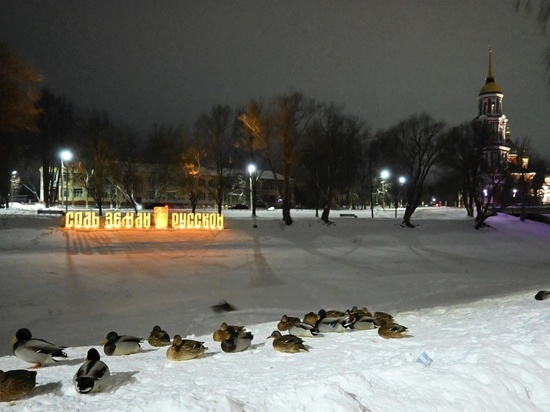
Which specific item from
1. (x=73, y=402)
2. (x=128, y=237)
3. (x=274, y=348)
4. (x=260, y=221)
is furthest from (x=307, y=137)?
(x=73, y=402)

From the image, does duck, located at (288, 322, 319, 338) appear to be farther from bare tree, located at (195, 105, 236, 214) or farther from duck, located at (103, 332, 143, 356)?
bare tree, located at (195, 105, 236, 214)

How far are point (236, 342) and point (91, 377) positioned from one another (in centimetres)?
354

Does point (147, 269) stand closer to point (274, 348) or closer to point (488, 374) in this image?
point (274, 348)

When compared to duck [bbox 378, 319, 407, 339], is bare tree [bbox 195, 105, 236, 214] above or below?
above

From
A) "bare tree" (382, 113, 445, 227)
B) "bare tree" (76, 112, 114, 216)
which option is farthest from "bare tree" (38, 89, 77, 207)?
"bare tree" (382, 113, 445, 227)

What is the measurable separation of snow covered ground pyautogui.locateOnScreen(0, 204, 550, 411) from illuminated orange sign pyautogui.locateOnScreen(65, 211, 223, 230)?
5.51ft

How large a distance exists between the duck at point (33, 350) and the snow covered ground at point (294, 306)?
33 centimetres

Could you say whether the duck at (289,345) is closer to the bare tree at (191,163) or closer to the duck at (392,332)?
A: the duck at (392,332)

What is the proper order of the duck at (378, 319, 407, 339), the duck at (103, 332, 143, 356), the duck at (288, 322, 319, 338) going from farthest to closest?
1. the duck at (288, 322, 319, 338)
2. the duck at (378, 319, 407, 339)
3. the duck at (103, 332, 143, 356)

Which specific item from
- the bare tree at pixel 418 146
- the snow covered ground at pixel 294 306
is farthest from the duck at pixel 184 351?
the bare tree at pixel 418 146

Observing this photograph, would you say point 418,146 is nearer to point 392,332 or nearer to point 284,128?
point 284,128

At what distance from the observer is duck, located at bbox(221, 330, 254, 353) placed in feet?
29.2

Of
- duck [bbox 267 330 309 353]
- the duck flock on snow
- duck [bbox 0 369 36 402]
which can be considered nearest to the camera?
duck [bbox 0 369 36 402]

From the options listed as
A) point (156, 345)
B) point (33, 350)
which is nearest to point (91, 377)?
point (33, 350)
